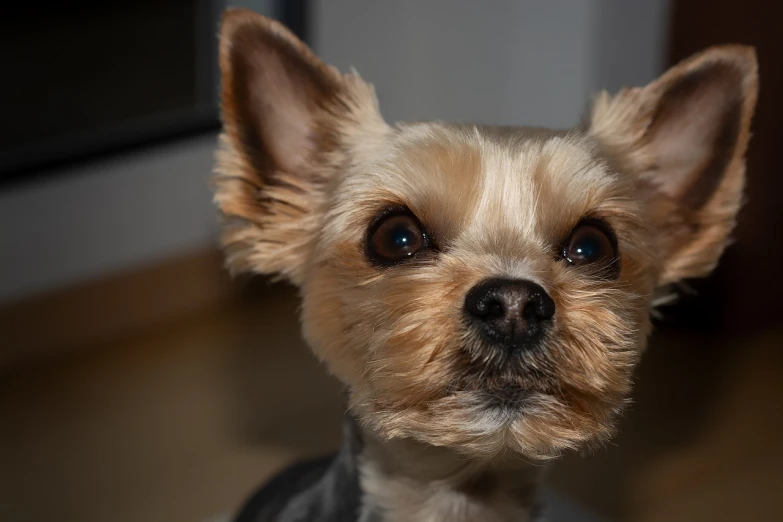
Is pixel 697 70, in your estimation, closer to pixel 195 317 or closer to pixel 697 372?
pixel 697 372

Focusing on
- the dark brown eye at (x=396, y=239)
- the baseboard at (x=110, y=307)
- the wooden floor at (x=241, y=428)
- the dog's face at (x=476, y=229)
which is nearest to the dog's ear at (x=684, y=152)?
the dog's face at (x=476, y=229)

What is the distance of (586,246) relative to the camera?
4.55 ft

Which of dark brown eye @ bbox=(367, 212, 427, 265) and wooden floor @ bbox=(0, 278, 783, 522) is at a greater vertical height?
dark brown eye @ bbox=(367, 212, 427, 265)

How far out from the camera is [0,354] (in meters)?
2.80

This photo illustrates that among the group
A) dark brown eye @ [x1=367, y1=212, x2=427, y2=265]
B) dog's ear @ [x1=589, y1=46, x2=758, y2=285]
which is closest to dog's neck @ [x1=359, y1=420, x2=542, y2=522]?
dark brown eye @ [x1=367, y1=212, x2=427, y2=265]

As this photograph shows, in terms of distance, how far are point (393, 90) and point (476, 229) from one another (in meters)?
1.90

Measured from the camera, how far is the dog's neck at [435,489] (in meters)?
1.48

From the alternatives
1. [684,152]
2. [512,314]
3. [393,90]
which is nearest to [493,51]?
[393,90]

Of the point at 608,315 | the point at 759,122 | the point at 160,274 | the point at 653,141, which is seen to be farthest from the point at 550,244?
the point at 160,274

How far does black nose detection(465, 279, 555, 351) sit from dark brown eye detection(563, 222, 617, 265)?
192mm

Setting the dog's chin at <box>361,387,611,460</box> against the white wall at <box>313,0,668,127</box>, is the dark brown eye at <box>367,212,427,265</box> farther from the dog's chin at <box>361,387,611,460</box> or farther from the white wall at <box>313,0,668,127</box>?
the white wall at <box>313,0,668,127</box>

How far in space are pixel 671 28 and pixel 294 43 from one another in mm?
1640

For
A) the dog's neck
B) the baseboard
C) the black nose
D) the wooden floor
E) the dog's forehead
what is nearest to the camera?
the black nose

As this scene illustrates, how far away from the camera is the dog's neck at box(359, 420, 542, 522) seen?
1.48 metres
